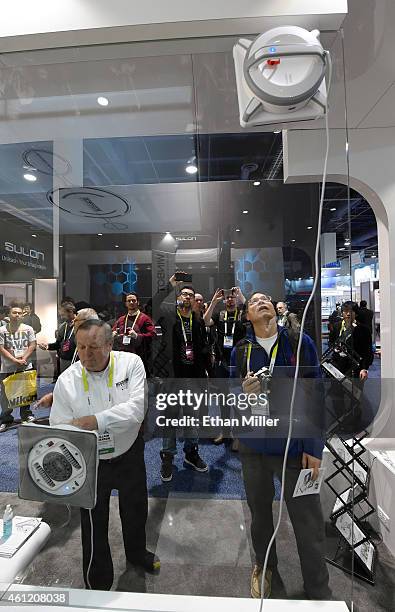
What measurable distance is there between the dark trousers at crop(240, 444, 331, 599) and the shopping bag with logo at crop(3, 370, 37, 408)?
1016mm

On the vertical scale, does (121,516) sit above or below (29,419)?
below

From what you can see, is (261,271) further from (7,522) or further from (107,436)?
(7,522)

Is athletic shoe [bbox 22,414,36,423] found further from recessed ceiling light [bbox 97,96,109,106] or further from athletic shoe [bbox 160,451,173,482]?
recessed ceiling light [bbox 97,96,109,106]

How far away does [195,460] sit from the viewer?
54.2 inches

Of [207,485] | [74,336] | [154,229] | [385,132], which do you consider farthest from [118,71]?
[207,485]

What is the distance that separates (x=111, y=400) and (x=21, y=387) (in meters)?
0.47

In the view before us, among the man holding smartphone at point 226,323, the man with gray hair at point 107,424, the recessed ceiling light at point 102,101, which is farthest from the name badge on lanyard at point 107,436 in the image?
the recessed ceiling light at point 102,101

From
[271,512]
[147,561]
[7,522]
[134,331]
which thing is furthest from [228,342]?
[7,522]

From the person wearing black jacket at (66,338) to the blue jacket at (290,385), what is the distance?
75cm

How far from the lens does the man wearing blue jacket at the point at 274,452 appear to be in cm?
135

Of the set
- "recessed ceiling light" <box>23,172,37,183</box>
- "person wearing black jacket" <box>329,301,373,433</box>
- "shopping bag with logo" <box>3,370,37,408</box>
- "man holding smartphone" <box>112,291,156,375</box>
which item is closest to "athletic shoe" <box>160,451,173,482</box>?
"man holding smartphone" <box>112,291,156,375</box>

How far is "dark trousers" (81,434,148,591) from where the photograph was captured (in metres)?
1.36

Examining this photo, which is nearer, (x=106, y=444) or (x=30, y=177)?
(x=106, y=444)

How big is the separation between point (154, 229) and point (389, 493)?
6.84 ft
